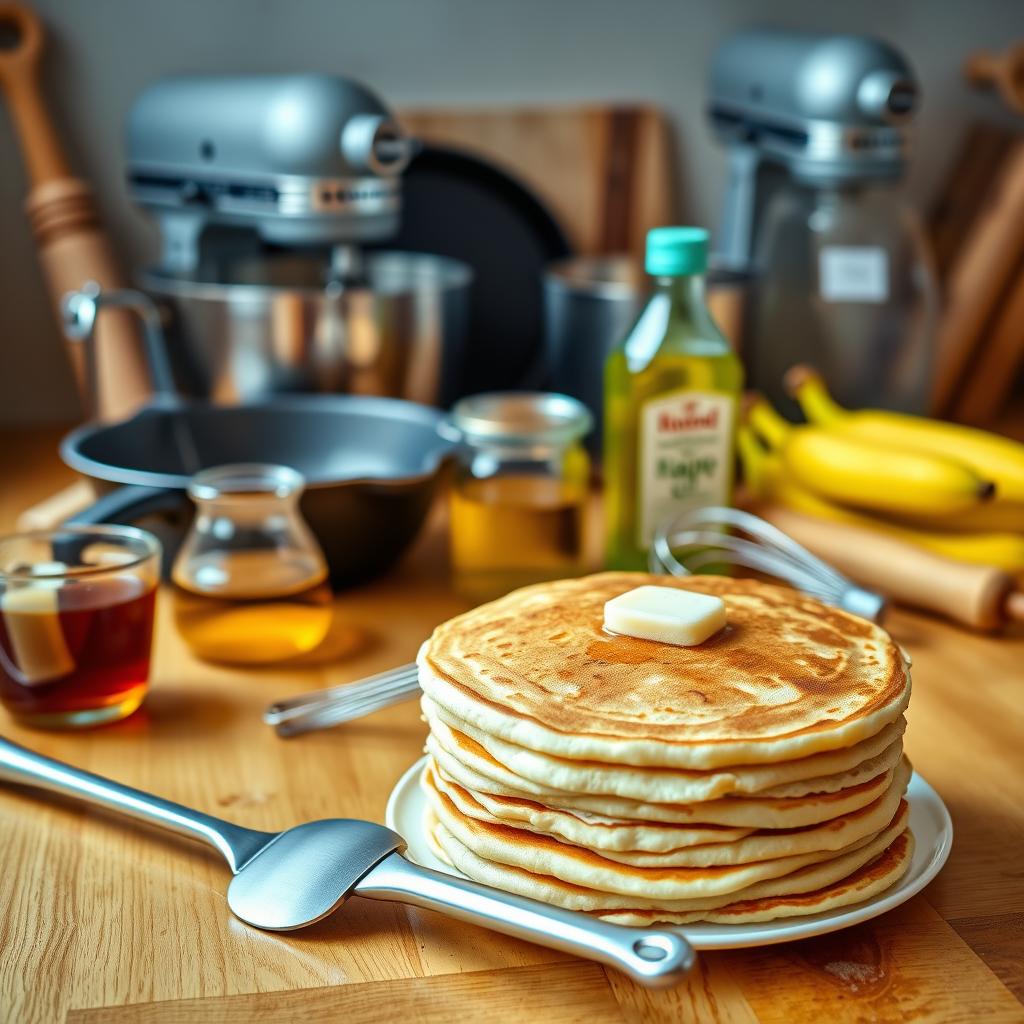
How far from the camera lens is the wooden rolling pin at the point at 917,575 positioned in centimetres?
96

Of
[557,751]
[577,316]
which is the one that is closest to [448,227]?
[577,316]

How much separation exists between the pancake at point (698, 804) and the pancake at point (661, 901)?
0.03 metres

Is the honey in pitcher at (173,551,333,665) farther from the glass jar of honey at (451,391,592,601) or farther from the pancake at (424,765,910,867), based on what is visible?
the pancake at (424,765,910,867)

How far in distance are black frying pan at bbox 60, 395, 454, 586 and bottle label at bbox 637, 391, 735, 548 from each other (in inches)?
6.2

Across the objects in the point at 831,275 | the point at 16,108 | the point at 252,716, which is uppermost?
the point at 16,108

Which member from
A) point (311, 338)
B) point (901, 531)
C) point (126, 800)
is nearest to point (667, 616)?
A: point (126, 800)

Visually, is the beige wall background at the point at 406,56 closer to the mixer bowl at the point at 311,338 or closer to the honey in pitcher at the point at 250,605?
the mixer bowl at the point at 311,338

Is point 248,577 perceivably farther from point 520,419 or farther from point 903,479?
point 903,479

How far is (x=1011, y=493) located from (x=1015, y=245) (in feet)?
1.87

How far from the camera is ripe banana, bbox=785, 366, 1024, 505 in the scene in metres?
1.04

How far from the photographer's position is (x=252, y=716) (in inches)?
33.1

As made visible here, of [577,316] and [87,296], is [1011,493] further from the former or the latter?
[87,296]

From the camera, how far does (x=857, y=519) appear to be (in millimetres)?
1120

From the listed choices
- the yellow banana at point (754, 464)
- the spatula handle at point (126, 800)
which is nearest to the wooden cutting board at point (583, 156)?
the yellow banana at point (754, 464)
